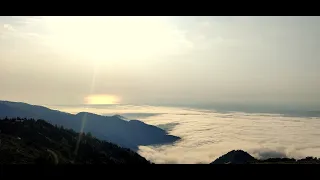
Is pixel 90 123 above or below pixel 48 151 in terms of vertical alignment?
above

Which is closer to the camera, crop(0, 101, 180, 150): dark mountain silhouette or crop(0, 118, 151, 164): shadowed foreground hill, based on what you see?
crop(0, 118, 151, 164): shadowed foreground hill

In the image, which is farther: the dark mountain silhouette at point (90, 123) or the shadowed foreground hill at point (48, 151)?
the dark mountain silhouette at point (90, 123)
